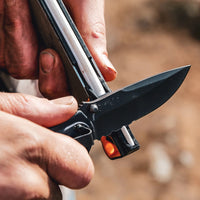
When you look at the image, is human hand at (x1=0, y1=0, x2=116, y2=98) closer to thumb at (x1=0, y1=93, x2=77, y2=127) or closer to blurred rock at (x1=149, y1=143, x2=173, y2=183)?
thumb at (x1=0, y1=93, x2=77, y2=127)

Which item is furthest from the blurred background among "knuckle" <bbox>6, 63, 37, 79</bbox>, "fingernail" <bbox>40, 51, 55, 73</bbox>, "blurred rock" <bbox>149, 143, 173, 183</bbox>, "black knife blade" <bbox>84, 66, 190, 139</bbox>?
"black knife blade" <bbox>84, 66, 190, 139</bbox>

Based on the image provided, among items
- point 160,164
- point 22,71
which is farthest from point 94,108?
point 160,164

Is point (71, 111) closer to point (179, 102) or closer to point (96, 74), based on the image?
point (96, 74)

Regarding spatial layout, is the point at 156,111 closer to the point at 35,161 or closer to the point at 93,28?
the point at 93,28

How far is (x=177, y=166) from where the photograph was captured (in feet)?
10.4

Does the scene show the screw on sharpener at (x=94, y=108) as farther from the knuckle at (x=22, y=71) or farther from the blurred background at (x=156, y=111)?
the blurred background at (x=156, y=111)

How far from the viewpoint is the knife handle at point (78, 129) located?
Result: 851 millimetres

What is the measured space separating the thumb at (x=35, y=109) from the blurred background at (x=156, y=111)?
216cm

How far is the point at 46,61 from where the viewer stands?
1.13 meters

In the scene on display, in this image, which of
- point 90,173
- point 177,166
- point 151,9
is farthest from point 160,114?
point 90,173

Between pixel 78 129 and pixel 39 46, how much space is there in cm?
54

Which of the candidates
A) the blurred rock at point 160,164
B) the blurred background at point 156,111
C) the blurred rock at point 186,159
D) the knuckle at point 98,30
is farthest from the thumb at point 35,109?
the blurred rock at point 186,159

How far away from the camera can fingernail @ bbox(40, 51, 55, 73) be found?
3.67ft

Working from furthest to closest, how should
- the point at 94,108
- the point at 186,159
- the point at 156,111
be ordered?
the point at 156,111 → the point at 186,159 → the point at 94,108
